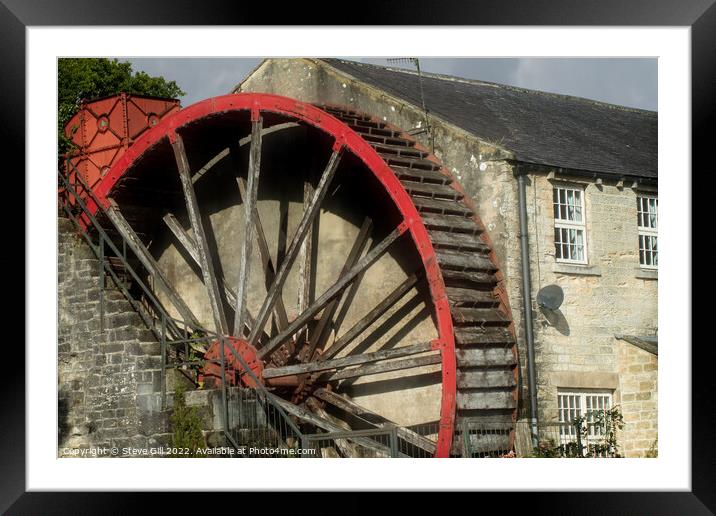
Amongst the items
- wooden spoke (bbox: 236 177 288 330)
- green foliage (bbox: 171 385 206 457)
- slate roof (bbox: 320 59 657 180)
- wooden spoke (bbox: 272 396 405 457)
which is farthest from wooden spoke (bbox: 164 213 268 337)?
slate roof (bbox: 320 59 657 180)

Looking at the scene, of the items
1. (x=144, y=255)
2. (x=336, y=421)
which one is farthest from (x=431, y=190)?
(x=144, y=255)

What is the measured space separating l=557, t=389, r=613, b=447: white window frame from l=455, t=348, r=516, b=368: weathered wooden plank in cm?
95

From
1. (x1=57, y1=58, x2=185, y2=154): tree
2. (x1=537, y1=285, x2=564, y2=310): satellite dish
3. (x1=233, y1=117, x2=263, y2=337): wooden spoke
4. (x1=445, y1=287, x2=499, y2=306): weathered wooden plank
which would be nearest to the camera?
(x1=445, y1=287, x2=499, y2=306): weathered wooden plank

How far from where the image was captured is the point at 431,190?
16234 mm

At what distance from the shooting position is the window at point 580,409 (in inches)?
617

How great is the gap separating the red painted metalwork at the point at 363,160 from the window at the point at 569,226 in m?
1.83

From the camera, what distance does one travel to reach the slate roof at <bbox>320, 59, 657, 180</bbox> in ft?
55.9

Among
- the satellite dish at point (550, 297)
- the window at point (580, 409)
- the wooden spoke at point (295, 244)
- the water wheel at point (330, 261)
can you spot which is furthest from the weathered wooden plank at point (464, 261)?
the wooden spoke at point (295, 244)

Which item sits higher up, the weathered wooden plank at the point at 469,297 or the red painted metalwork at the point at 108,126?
the red painted metalwork at the point at 108,126

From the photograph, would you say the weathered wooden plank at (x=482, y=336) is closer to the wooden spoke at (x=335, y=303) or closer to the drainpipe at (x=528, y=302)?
the drainpipe at (x=528, y=302)

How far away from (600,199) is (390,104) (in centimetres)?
319

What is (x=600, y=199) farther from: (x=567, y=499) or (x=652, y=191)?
(x=567, y=499)

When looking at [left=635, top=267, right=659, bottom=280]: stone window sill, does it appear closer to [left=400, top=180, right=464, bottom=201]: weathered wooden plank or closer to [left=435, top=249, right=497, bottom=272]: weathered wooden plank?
[left=435, top=249, right=497, bottom=272]: weathered wooden plank

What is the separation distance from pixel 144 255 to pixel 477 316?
17.4ft
